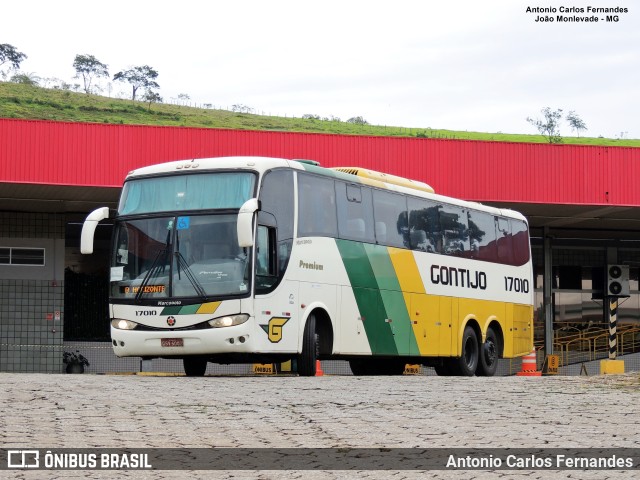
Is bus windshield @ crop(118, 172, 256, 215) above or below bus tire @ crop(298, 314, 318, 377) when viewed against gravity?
above

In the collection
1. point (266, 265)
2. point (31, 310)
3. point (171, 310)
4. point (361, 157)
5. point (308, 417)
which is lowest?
point (308, 417)

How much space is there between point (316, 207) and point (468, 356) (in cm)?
637

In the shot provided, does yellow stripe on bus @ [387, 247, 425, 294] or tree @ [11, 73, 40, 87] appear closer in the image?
yellow stripe on bus @ [387, 247, 425, 294]

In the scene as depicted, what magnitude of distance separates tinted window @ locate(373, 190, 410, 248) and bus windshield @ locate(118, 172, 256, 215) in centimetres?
353

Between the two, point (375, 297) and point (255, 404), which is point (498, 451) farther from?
point (375, 297)

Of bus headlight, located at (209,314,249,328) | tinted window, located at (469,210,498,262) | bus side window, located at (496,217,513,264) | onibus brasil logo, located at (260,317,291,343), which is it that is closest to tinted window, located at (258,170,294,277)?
onibus brasil logo, located at (260,317,291,343)

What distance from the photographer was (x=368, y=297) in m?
19.8

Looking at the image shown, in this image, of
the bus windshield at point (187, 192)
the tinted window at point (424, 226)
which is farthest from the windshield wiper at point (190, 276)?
Result: the tinted window at point (424, 226)

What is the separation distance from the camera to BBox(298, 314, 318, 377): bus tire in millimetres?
17891

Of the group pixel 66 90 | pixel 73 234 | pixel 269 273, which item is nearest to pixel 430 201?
pixel 269 273

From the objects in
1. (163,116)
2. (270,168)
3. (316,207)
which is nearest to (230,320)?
(270,168)

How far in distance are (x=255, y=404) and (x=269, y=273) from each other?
244 inches

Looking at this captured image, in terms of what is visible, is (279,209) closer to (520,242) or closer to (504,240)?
(504,240)

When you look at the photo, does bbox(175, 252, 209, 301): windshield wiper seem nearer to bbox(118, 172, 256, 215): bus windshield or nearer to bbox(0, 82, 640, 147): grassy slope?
bbox(118, 172, 256, 215): bus windshield
